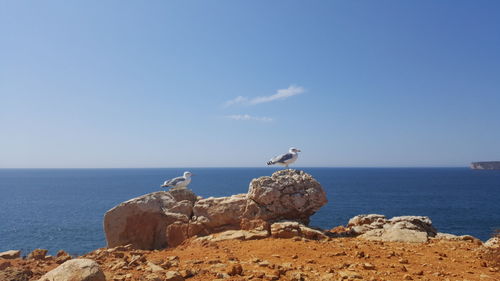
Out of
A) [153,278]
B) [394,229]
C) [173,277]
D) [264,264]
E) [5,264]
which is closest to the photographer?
[153,278]

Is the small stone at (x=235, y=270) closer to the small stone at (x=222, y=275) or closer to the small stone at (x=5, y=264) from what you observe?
the small stone at (x=222, y=275)

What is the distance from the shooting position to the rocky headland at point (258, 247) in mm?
9266

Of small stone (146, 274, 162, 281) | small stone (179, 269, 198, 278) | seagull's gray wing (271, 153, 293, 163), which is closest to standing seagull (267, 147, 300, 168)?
seagull's gray wing (271, 153, 293, 163)

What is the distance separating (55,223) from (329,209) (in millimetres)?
58977

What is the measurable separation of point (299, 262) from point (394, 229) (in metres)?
7.57

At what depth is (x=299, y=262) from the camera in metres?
10.6

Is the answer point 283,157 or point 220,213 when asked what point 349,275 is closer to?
point 220,213

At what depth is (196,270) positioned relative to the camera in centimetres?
991

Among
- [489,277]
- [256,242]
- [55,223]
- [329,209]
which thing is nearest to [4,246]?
[55,223]

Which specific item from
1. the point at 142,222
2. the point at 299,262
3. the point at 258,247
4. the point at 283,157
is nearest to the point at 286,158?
the point at 283,157

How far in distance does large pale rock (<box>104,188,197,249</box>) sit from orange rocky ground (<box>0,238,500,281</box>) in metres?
3.47

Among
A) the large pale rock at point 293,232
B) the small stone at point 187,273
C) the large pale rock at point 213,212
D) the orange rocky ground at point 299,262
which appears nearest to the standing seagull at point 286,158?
the large pale rock at point 213,212

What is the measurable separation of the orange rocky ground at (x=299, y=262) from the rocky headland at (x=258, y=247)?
32 millimetres

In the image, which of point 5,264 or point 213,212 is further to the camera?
point 213,212
